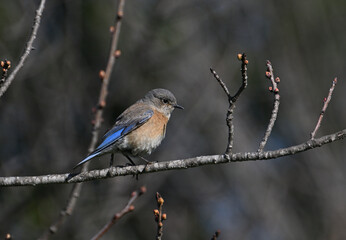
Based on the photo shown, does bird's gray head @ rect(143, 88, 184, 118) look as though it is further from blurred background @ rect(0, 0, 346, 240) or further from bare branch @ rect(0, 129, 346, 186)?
bare branch @ rect(0, 129, 346, 186)

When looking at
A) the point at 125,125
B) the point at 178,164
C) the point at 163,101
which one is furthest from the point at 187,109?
the point at 178,164

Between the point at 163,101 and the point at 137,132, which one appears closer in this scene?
the point at 137,132

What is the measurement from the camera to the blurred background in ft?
A: 27.2

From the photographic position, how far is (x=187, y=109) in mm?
10102

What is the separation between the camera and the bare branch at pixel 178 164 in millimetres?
3688

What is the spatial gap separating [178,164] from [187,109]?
A: 19.9ft

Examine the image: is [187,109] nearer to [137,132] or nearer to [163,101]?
[163,101]

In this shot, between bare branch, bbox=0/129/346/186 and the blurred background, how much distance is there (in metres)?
3.71

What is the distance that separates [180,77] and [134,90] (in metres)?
1.62

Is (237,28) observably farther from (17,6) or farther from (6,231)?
(6,231)

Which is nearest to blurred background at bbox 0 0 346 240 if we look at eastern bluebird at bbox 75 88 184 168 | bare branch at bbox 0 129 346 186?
eastern bluebird at bbox 75 88 184 168

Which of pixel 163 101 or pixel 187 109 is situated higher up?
pixel 163 101

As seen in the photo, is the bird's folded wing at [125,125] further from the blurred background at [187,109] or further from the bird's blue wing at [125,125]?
the blurred background at [187,109]

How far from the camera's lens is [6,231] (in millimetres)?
7367
